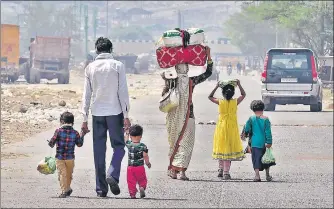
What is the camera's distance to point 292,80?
33.9 metres

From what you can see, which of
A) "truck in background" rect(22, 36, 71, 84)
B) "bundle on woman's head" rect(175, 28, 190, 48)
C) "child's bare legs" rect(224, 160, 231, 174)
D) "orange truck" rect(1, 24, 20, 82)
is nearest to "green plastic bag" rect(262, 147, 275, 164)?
"child's bare legs" rect(224, 160, 231, 174)

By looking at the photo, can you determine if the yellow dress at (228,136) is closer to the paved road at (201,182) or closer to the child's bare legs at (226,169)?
the child's bare legs at (226,169)

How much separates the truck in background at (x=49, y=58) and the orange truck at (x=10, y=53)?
4.07 feet

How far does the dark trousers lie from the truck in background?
57322mm

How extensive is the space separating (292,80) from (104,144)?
21.1 metres

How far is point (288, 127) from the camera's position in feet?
89.0

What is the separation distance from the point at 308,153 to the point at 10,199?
8.19m

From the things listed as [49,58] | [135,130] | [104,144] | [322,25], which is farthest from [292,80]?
[322,25]

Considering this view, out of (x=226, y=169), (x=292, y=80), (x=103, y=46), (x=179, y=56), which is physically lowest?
(x=226, y=169)

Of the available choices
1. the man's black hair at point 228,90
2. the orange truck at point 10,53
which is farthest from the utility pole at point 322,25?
the man's black hair at point 228,90

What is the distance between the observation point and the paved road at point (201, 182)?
12.5 metres

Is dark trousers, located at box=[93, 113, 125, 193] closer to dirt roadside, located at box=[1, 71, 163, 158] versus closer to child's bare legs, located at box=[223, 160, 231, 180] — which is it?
child's bare legs, located at box=[223, 160, 231, 180]

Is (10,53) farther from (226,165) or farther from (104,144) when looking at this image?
(104,144)

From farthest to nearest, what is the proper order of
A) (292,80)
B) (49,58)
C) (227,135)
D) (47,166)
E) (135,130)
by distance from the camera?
(49,58) → (292,80) → (227,135) → (47,166) → (135,130)
